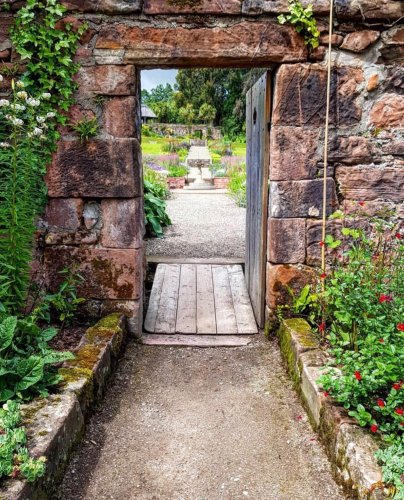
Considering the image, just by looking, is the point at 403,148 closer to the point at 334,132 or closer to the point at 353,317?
the point at 334,132

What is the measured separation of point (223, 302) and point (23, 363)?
8.79 ft

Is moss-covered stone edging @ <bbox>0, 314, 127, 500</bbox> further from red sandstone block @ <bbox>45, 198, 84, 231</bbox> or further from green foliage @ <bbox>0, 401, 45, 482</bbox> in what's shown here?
red sandstone block @ <bbox>45, 198, 84, 231</bbox>

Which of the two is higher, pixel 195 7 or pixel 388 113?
pixel 195 7

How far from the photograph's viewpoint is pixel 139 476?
2.50m

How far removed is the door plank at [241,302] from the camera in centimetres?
439

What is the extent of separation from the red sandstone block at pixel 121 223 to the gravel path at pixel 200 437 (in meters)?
0.92

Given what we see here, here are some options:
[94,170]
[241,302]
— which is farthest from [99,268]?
[241,302]

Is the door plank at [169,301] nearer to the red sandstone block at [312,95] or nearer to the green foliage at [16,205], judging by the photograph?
the green foliage at [16,205]

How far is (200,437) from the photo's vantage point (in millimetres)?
2879

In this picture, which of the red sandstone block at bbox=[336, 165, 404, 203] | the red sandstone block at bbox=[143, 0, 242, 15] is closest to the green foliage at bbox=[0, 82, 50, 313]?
the red sandstone block at bbox=[143, 0, 242, 15]

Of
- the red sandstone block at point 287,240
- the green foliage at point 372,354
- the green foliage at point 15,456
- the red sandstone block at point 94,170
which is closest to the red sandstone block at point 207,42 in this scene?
the red sandstone block at point 94,170

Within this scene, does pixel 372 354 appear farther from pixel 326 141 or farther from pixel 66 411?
pixel 326 141

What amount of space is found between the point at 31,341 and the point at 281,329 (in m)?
1.93

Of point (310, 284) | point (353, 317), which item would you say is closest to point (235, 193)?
point (310, 284)
